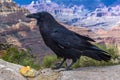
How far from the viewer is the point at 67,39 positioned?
6945 mm

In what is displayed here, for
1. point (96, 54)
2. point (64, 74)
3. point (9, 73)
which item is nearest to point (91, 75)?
point (64, 74)

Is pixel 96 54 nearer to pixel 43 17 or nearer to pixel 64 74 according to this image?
pixel 64 74

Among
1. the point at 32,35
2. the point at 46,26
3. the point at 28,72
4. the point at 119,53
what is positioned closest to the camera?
A: the point at 28,72

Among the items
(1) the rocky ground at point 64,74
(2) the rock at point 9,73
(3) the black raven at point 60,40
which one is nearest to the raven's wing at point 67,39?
(3) the black raven at point 60,40

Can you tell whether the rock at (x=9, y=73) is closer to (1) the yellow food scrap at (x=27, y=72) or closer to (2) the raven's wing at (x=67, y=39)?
(1) the yellow food scrap at (x=27, y=72)

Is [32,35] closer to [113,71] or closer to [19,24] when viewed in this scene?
[19,24]

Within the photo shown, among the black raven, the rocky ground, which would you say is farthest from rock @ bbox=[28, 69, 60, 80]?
the black raven

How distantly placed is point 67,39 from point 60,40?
0.49ft

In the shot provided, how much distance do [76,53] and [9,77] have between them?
142cm

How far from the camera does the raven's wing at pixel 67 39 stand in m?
6.79

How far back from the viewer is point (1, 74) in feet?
19.3

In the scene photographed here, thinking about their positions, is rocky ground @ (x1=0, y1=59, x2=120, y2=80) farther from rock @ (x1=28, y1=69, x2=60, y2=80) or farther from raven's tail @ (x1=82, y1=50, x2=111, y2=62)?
raven's tail @ (x1=82, y1=50, x2=111, y2=62)

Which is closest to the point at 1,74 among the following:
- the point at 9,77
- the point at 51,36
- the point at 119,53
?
the point at 9,77

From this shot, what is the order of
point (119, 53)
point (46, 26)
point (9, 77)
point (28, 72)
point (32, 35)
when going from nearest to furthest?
1. point (9, 77)
2. point (28, 72)
3. point (46, 26)
4. point (119, 53)
5. point (32, 35)
